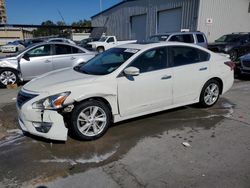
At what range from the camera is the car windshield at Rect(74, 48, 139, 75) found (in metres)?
4.62

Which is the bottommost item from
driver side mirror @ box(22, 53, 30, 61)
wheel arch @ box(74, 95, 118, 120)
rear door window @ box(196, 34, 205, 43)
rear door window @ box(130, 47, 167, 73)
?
wheel arch @ box(74, 95, 118, 120)

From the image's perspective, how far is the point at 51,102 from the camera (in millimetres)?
3861

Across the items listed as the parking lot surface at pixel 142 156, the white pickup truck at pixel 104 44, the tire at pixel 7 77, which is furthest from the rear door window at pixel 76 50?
the white pickup truck at pixel 104 44

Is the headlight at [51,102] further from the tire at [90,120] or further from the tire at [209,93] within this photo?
the tire at [209,93]

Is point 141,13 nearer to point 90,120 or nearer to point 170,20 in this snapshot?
point 170,20

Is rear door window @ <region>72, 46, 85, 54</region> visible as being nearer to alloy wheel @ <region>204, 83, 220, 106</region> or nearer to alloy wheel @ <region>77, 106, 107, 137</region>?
alloy wheel @ <region>204, 83, 220, 106</region>

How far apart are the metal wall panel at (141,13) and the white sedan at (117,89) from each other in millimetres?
16773

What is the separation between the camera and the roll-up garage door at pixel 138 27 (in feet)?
90.0

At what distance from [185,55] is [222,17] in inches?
748

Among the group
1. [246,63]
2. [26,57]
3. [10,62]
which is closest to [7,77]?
[10,62]

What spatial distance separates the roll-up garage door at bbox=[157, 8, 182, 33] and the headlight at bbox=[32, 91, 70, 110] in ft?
66.9

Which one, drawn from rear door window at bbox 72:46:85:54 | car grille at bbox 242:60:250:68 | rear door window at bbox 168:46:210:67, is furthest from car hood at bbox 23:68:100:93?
car grille at bbox 242:60:250:68

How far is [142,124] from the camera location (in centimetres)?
497

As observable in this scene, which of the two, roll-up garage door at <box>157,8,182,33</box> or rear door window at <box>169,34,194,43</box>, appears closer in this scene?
rear door window at <box>169,34,194,43</box>
